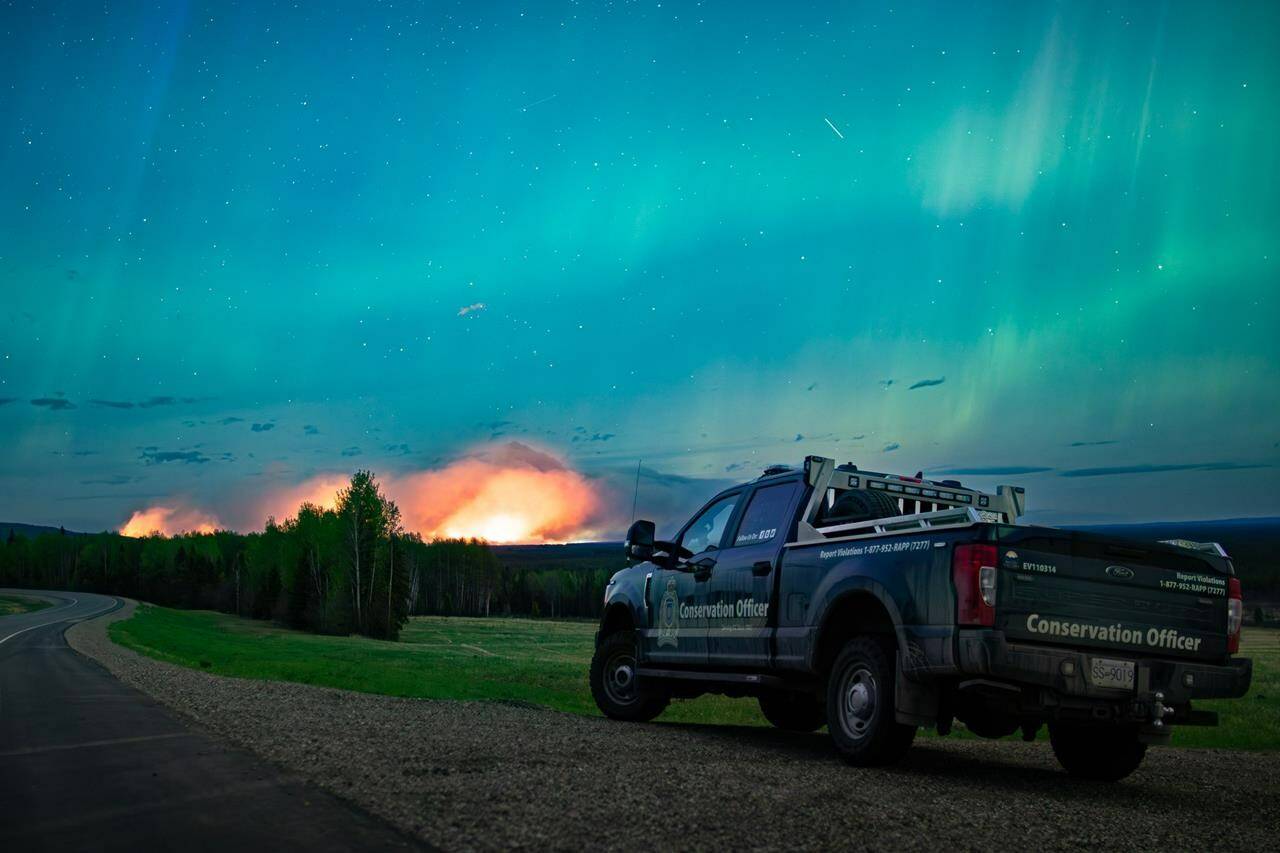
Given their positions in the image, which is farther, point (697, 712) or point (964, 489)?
point (697, 712)

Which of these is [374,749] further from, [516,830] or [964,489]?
[964,489]

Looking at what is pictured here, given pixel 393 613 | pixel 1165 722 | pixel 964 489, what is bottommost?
pixel 393 613

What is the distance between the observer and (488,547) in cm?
17462

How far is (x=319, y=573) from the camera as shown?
98.1 m

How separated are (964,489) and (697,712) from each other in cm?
1314

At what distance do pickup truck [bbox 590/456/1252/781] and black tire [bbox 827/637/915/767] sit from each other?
0.01 metres

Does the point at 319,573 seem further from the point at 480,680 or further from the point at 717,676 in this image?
the point at 717,676

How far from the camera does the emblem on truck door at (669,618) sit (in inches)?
475

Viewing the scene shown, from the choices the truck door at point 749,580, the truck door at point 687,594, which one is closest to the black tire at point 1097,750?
the truck door at point 749,580

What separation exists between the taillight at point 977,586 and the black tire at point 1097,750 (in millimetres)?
1960

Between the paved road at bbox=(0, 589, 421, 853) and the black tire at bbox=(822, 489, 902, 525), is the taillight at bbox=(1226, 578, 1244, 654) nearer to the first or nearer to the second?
the black tire at bbox=(822, 489, 902, 525)

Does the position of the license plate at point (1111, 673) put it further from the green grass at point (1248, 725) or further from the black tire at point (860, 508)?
the green grass at point (1248, 725)

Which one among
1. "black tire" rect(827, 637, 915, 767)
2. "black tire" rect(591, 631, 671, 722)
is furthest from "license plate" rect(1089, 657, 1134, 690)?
"black tire" rect(591, 631, 671, 722)

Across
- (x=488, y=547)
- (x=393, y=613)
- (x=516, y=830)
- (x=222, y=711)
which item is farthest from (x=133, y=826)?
(x=488, y=547)
